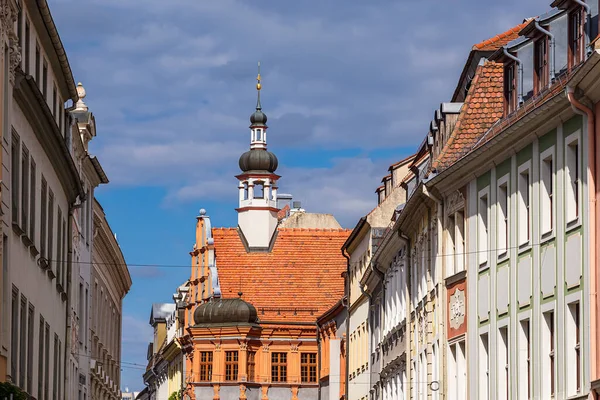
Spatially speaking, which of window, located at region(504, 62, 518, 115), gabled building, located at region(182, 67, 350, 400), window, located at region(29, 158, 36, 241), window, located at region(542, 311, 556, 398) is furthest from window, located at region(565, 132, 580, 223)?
gabled building, located at region(182, 67, 350, 400)

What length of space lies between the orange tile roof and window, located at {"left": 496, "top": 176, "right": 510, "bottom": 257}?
25.4 ft

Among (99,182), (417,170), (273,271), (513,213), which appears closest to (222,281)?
(273,271)

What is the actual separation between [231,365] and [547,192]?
68033 millimetres

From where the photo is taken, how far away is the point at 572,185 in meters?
28.8

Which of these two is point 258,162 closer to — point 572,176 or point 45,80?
point 45,80

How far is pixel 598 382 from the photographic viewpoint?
26625 millimetres

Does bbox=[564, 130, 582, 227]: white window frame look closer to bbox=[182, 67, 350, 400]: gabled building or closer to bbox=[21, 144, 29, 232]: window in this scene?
bbox=[21, 144, 29, 232]: window

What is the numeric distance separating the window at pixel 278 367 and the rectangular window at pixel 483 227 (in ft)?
206

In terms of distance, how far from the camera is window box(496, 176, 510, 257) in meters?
33.8

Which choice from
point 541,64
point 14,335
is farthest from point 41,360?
point 541,64

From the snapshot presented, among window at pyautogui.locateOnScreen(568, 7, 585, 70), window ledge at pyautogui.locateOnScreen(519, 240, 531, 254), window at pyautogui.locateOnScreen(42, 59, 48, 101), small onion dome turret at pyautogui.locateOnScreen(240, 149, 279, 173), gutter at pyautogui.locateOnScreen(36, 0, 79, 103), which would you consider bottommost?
window ledge at pyautogui.locateOnScreen(519, 240, 531, 254)

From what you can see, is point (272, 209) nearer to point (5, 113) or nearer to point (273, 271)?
point (273, 271)

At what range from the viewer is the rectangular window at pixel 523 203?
105 ft

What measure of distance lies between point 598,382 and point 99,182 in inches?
1208
